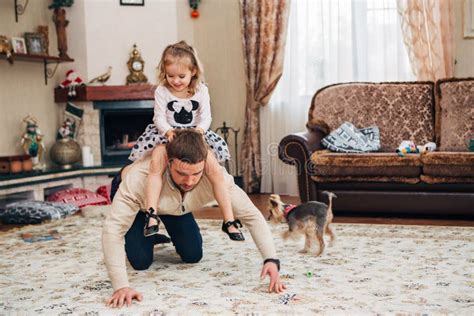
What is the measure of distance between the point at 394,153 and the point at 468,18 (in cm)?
169

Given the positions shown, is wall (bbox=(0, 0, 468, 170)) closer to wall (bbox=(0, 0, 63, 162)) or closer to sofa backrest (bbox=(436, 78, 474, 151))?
wall (bbox=(0, 0, 63, 162))

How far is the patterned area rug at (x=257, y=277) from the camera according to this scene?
8.15 ft

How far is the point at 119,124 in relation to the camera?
20.5 feet

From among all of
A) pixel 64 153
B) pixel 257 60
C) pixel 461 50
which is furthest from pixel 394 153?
pixel 64 153

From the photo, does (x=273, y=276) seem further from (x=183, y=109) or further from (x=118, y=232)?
(x=183, y=109)

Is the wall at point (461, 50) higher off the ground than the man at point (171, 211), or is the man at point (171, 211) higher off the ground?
the wall at point (461, 50)

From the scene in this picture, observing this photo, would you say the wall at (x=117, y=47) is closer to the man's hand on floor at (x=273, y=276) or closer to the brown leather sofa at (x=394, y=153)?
the brown leather sofa at (x=394, y=153)

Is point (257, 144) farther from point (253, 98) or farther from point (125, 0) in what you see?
point (125, 0)

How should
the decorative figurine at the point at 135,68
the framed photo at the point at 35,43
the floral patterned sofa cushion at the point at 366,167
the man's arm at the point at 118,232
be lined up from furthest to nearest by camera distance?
the decorative figurine at the point at 135,68, the framed photo at the point at 35,43, the floral patterned sofa cushion at the point at 366,167, the man's arm at the point at 118,232

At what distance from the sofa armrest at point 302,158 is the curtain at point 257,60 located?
52.5 inches

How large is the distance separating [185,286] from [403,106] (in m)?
3.02

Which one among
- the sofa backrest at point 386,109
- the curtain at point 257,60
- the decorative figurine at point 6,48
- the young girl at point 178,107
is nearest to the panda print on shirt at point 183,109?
the young girl at point 178,107

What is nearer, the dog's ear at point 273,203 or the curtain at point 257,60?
the dog's ear at point 273,203

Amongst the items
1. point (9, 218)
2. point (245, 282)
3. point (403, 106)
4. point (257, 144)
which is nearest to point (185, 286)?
point (245, 282)
